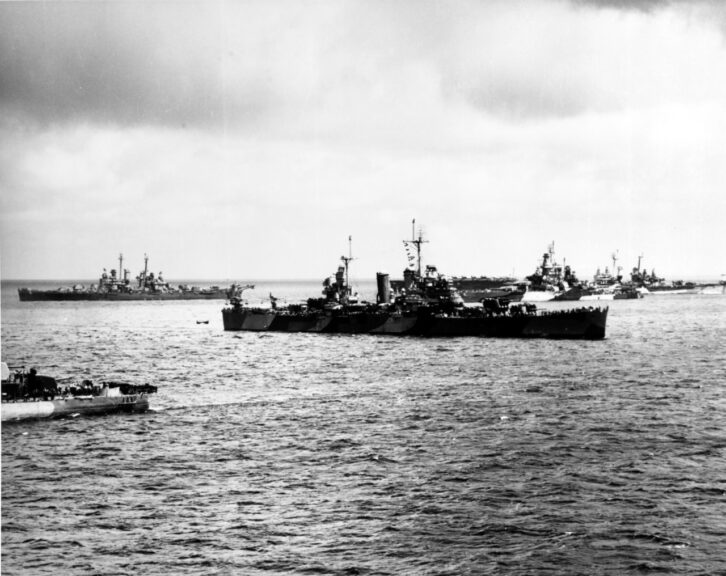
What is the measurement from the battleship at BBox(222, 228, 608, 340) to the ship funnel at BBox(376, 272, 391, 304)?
0.02m

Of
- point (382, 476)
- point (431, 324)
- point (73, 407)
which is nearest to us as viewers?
point (382, 476)

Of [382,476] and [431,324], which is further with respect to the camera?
[431,324]

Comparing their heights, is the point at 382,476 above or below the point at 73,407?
below

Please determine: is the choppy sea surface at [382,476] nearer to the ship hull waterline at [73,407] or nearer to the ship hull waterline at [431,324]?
the ship hull waterline at [73,407]

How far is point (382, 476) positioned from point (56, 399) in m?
23.6

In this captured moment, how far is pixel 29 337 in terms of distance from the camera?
103 meters

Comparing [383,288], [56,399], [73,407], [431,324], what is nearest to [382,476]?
[73,407]

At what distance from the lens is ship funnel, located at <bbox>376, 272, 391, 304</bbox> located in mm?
109625

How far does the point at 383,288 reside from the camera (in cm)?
11200

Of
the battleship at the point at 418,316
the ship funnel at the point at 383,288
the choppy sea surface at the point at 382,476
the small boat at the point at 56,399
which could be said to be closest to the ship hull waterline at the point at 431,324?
the battleship at the point at 418,316

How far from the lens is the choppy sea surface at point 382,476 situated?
22156 millimetres

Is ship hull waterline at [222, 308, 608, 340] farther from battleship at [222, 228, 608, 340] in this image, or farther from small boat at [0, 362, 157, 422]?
small boat at [0, 362, 157, 422]

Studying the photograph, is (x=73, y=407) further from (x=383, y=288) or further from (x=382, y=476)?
(x=383, y=288)

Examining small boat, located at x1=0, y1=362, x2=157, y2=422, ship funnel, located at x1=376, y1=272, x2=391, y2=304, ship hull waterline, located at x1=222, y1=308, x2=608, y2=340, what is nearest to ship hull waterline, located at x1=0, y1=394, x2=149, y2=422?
small boat, located at x1=0, y1=362, x2=157, y2=422
